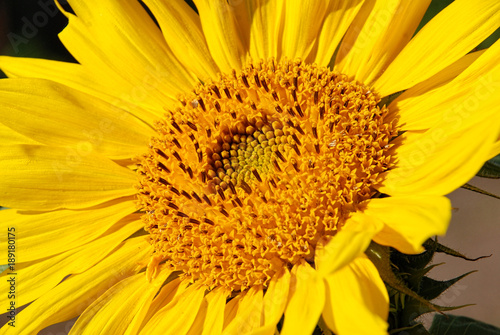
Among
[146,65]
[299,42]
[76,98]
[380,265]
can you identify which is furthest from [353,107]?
[76,98]

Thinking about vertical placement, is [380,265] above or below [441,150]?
below

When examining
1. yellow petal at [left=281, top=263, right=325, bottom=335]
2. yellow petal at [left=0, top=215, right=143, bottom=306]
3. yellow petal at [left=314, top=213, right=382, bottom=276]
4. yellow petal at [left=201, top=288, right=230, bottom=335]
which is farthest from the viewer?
yellow petal at [left=0, top=215, right=143, bottom=306]

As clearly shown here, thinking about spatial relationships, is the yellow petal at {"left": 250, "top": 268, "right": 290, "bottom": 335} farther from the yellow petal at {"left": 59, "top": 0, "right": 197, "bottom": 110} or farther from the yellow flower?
the yellow petal at {"left": 59, "top": 0, "right": 197, "bottom": 110}

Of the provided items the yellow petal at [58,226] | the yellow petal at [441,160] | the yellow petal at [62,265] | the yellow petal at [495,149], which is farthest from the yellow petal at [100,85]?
the yellow petal at [495,149]

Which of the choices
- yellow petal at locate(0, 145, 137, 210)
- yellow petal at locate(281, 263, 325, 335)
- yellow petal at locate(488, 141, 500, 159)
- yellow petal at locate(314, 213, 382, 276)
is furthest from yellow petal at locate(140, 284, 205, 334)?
yellow petal at locate(488, 141, 500, 159)

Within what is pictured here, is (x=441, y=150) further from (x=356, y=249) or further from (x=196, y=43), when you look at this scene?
(x=196, y=43)
